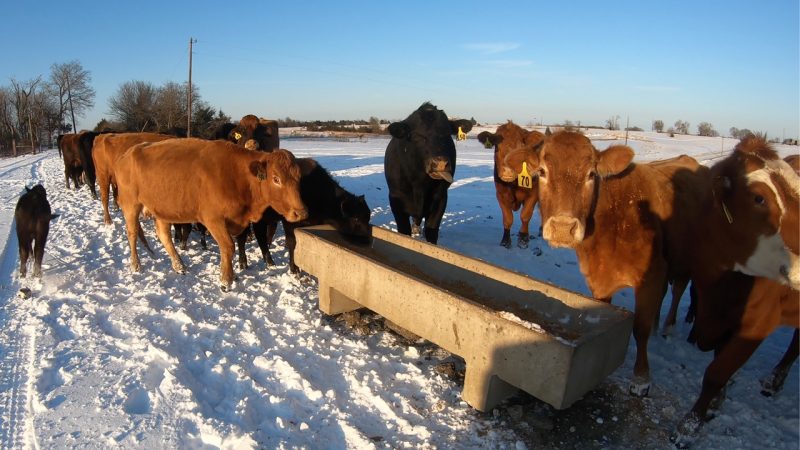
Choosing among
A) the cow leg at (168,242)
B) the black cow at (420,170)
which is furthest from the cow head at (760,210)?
the cow leg at (168,242)

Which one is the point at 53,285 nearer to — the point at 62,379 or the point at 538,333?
the point at 62,379

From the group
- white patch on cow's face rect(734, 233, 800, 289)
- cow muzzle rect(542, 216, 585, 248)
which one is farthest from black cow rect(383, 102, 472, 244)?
white patch on cow's face rect(734, 233, 800, 289)

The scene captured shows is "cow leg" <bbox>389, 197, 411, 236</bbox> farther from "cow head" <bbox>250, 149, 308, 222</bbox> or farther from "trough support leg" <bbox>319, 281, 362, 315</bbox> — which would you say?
"trough support leg" <bbox>319, 281, 362, 315</bbox>

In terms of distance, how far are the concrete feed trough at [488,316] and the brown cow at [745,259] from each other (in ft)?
2.22

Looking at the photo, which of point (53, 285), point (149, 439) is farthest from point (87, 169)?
point (149, 439)

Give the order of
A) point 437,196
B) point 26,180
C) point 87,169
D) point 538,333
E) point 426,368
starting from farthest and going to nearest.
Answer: point 26,180, point 87,169, point 437,196, point 426,368, point 538,333

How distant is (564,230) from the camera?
3367 mm

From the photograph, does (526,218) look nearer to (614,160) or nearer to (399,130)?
(399,130)

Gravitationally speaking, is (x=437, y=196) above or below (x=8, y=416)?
above

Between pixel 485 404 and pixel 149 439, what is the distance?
7.17 feet

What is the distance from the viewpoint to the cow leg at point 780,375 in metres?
3.76

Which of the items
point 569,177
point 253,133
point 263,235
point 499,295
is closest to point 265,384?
point 499,295

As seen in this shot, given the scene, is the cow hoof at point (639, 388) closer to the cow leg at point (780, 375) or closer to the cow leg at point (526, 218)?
the cow leg at point (780, 375)

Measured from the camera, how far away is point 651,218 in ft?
12.5
